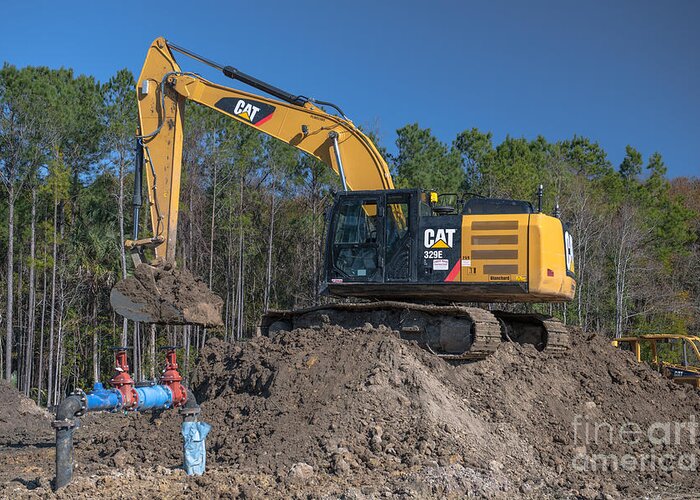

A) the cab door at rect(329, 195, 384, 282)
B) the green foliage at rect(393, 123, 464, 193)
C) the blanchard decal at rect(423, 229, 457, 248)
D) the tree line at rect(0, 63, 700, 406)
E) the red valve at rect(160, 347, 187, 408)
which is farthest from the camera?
the green foliage at rect(393, 123, 464, 193)

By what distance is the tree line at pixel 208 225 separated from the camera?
28578mm

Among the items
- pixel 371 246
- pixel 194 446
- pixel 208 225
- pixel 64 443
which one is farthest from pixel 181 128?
pixel 208 225

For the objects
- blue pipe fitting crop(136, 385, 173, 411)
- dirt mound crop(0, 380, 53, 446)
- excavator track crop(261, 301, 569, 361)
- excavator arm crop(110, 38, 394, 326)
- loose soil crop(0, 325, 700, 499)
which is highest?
excavator arm crop(110, 38, 394, 326)

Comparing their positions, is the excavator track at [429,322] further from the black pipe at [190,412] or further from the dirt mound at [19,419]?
the dirt mound at [19,419]

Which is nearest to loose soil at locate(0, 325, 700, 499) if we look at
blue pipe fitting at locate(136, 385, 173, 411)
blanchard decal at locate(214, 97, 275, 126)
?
blue pipe fitting at locate(136, 385, 173, 411)

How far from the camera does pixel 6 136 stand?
1056 inches

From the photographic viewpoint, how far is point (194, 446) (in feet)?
28.8

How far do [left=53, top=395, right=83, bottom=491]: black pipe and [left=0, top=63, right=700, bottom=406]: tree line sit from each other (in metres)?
18.7

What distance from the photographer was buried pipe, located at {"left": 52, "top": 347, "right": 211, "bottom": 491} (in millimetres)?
8102

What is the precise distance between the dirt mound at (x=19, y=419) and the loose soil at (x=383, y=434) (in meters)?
0.92

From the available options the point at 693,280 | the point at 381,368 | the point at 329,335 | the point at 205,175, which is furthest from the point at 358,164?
the point at 693,280

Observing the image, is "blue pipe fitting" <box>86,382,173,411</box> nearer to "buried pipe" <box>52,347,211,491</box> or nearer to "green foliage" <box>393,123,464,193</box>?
"buried pipe" <box>52,347,211,491</box>

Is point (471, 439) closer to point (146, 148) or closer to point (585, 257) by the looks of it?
point (146, 148)

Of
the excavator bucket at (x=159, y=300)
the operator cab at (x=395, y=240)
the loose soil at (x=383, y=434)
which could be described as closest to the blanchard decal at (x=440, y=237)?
the operator cab at (x=395, y=240)
